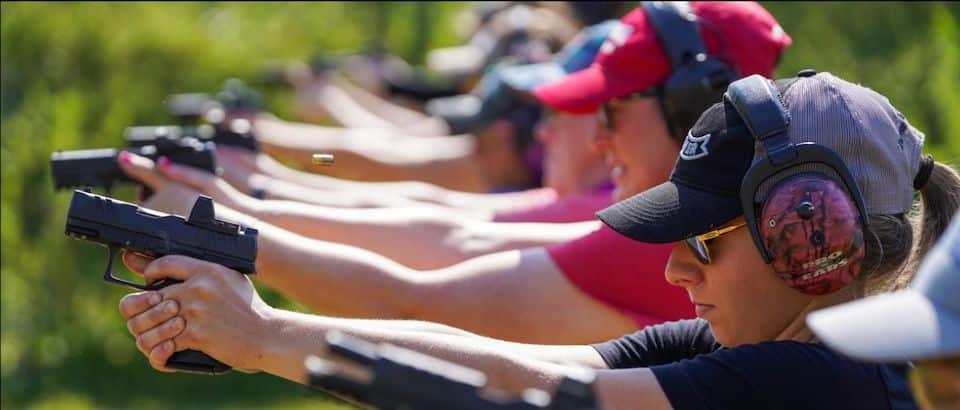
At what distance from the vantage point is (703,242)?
109 inches

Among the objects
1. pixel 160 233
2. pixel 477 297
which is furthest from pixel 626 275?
pixel 160 233

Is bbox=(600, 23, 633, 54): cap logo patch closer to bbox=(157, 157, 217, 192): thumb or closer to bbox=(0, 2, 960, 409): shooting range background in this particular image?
bbox=(157, 157, 217, 192): thumb

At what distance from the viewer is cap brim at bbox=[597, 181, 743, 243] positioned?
271 centimetres

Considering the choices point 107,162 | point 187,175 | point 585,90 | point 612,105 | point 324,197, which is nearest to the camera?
point 612,105

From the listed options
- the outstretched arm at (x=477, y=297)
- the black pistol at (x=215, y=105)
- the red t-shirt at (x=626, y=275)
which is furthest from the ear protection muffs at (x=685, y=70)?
the black pistol at (x=215, y=105)

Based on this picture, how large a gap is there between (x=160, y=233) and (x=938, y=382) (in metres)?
1.57

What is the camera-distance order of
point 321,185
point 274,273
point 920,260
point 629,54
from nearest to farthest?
point 920,260 → point 274,273 → point 629,54 → point 321,185

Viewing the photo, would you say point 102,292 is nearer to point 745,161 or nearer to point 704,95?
point 704,95

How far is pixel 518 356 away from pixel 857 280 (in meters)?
0.62

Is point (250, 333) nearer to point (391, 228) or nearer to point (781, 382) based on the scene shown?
point (781, 382)

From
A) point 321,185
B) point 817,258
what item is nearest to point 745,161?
point 817,258

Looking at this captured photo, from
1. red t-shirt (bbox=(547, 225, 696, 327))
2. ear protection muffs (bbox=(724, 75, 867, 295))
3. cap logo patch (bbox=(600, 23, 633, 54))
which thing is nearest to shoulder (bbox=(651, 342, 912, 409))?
ear protection muffs (bbox=(724, 75, 867, 295))

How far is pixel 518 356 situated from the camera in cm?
273

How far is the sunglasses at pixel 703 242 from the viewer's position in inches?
108
